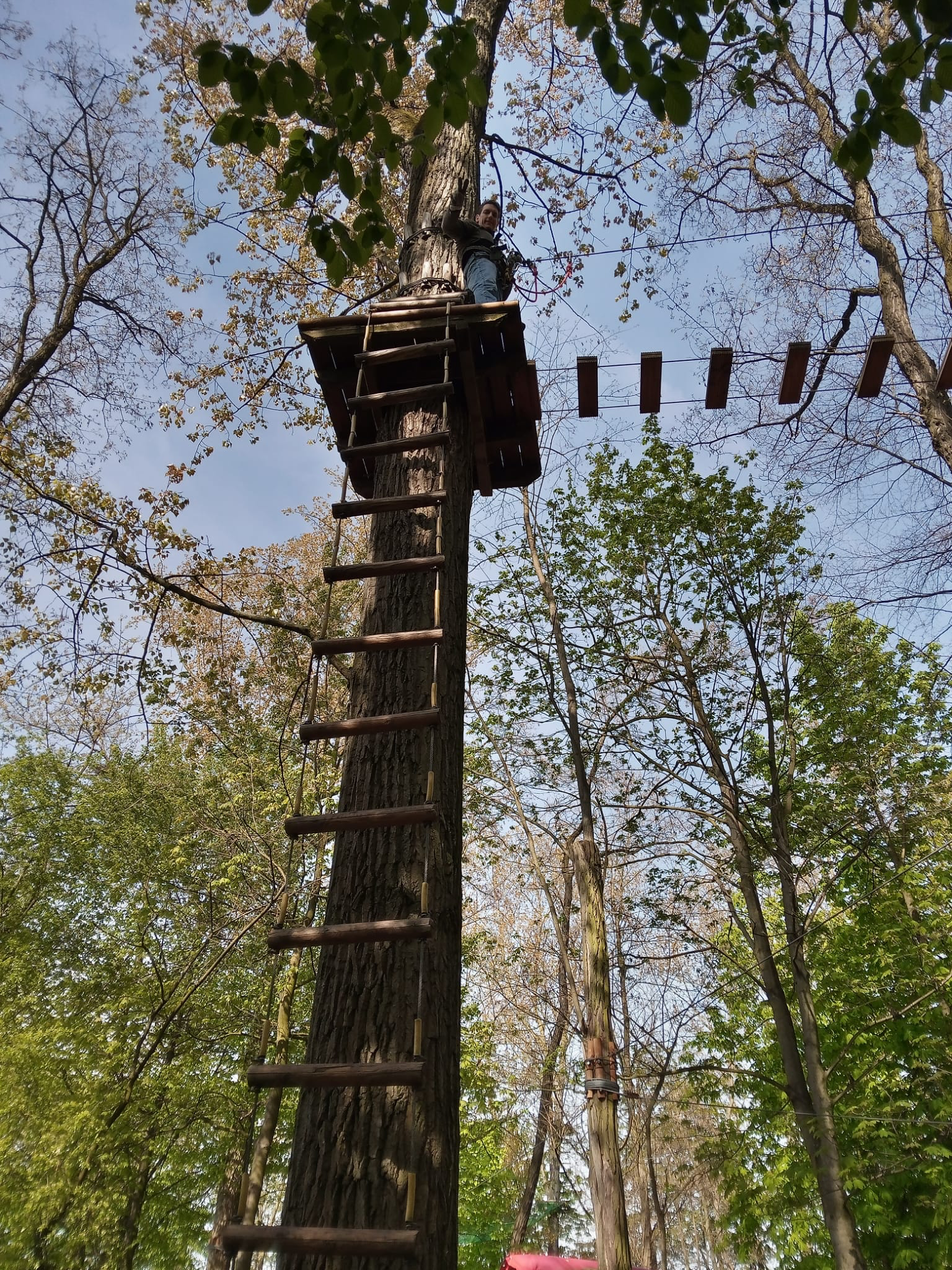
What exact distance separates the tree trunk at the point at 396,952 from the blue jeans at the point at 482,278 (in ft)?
3.96

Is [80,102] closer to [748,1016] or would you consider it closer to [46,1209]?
[46,1209]

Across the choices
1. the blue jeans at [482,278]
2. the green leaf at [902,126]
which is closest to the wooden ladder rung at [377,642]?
the green leaf at [902,126]

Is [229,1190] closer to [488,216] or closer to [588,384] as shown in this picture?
[588,384]

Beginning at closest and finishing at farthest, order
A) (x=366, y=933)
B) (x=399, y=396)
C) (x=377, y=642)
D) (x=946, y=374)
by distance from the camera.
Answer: (x=366, y=933) → (x=377, y=642) → (x=399, y=396) → (x=946, y=374)

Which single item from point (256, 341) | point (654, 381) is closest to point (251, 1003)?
A: point (256, 341)

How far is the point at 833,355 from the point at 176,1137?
12.4 meters

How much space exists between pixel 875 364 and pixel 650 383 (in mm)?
1516

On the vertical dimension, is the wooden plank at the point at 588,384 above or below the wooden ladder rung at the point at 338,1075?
above

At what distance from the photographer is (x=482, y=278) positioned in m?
4.57

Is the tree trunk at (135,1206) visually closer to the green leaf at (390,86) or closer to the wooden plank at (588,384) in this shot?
the wooden plank at (588,384)

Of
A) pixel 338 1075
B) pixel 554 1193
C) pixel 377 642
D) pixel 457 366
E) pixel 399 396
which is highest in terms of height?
pixel 457 366

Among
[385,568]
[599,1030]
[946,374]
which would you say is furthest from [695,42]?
[599,1030]

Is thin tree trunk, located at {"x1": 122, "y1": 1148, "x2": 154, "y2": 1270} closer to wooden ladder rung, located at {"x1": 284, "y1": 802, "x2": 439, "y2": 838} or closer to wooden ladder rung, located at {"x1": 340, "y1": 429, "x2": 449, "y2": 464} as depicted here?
wooden ladder rung, located at {"x1": 284, "y1": 802, "x2": 439, "y2": 838}

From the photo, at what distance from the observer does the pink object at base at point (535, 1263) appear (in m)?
13.3
